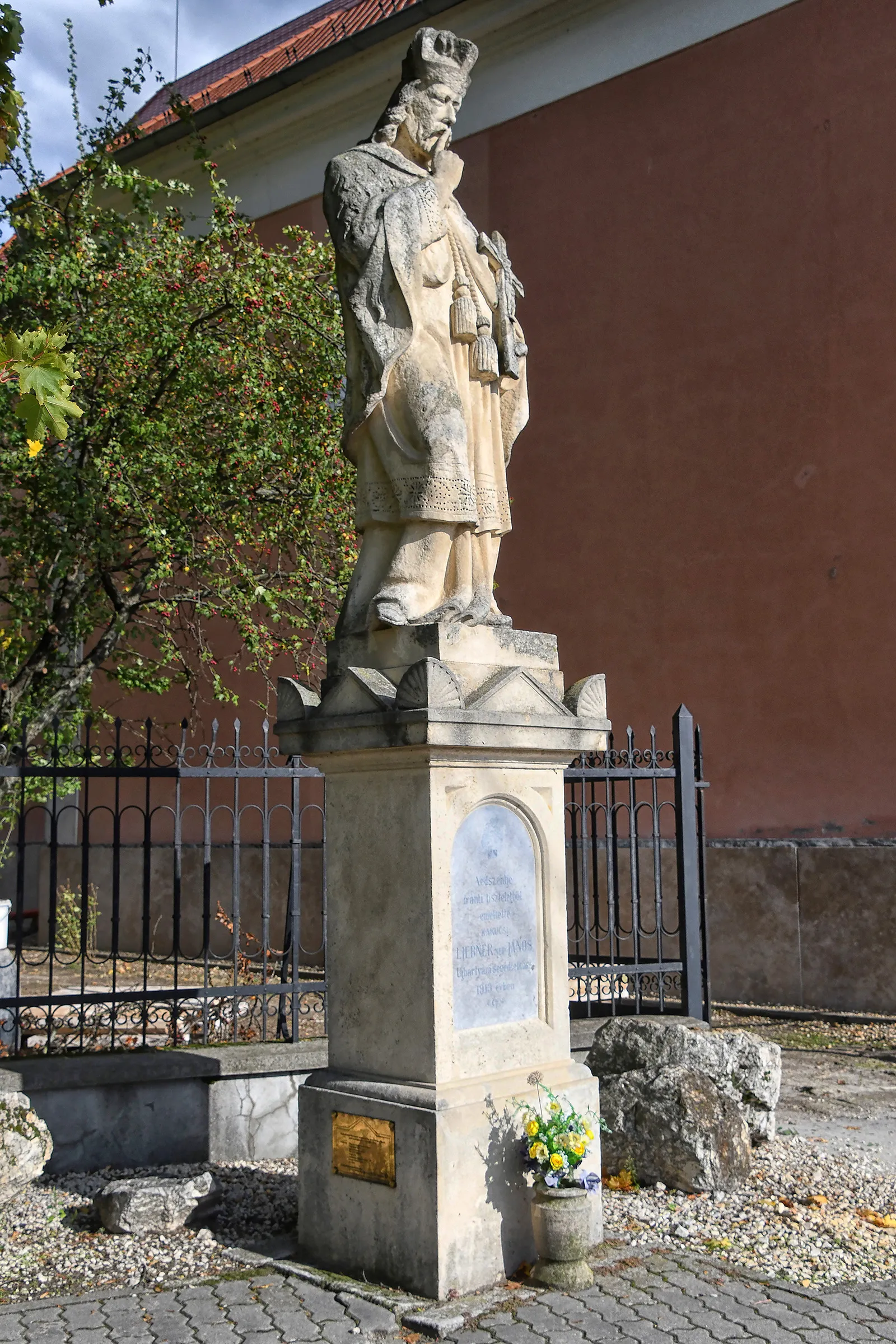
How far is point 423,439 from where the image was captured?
4.81 m

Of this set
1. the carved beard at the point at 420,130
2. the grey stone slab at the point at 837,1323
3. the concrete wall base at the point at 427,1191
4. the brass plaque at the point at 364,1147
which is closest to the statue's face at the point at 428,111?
the carved beard at the point at 420,130

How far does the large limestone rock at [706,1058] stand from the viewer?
5.84m

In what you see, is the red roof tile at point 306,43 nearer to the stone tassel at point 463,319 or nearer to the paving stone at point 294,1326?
the stone tassel at point 463,319

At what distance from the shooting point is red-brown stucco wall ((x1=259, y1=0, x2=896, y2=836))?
10.7 m

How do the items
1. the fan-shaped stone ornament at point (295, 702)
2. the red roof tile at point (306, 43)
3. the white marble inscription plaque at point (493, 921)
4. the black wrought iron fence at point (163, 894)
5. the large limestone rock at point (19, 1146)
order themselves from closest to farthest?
the white marble inscription plaque at point (493, 921), the fan-shaped stone ornament at point (295, 702), the large limestone rock at point (19, 1146), the black wrought iron fence at point (163, 894), the red roof tile at point (306, 43)

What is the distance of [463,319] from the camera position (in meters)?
5.01

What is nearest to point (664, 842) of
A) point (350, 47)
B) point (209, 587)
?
point (209, 587)

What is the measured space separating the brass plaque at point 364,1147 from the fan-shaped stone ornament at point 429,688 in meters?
1.46

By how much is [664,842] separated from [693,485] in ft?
10.6

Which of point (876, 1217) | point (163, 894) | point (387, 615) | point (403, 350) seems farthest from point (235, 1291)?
point (163, 894)

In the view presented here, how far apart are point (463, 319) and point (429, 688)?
61.5 inches

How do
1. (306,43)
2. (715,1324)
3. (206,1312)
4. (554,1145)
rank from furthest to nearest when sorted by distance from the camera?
1. (306,43)
2. (554,1145)
3. (206,1312)
4. (715,1324)

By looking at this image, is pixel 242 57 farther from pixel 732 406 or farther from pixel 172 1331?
pixel 172 1331

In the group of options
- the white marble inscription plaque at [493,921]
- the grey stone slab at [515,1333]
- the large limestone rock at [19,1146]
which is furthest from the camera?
the large limestone rock at [19,1146]
